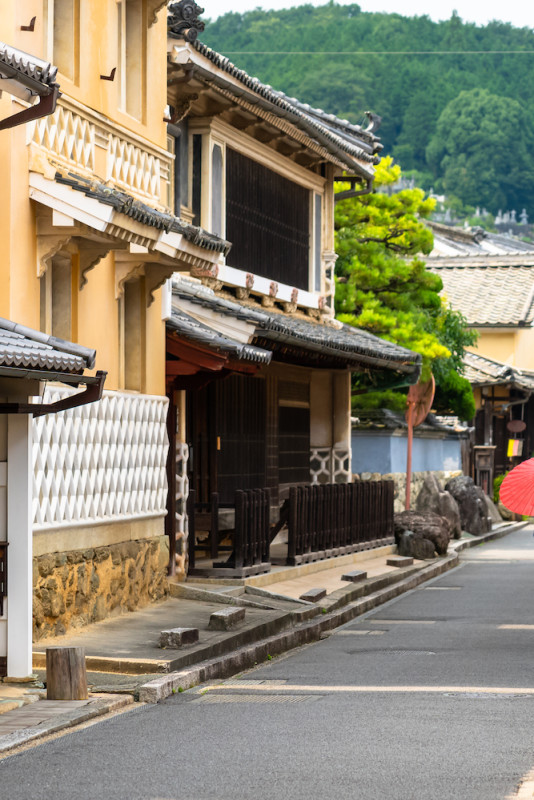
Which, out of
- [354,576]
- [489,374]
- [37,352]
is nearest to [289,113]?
[354,576]

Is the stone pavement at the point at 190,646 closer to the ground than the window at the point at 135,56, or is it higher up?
closer to the ground

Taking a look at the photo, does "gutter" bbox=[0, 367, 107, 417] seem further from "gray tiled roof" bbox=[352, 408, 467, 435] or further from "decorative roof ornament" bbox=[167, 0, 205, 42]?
"gray tiled roof" bbox=[352, 408, 467, 435]

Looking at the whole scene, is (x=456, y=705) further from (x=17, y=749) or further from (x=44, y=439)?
(x=44, y=439)

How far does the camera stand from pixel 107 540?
15.0 meters

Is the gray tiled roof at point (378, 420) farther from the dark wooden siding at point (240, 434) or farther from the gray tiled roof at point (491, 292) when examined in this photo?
the gray tiled roof at point (491, 292)

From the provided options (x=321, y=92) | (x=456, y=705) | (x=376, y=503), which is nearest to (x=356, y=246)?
(x=376, y=503)

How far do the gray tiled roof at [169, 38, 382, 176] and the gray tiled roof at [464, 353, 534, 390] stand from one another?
1806cm

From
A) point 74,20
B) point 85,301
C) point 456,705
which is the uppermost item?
point 74,20

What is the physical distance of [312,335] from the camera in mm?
21422

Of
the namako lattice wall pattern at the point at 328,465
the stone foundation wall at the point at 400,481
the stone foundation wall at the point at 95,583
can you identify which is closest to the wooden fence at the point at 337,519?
the namako lattice wall pattern at the point at 328,465

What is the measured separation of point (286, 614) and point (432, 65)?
108165 millimetres

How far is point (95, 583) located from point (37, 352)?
16.1 ft

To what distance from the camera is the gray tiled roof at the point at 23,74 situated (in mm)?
9820

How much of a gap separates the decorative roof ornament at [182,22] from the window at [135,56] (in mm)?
1712
